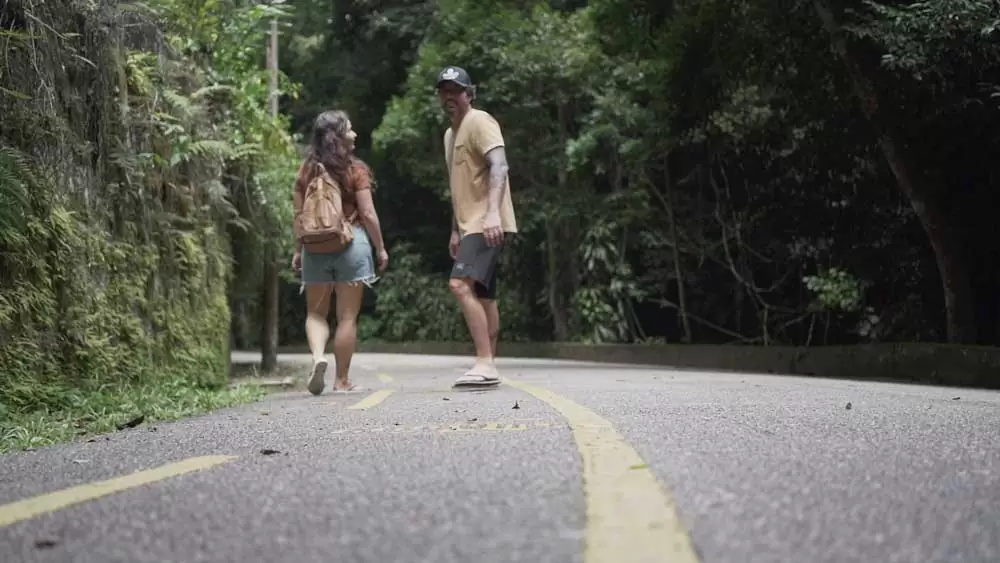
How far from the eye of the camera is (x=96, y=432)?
16.9 ft

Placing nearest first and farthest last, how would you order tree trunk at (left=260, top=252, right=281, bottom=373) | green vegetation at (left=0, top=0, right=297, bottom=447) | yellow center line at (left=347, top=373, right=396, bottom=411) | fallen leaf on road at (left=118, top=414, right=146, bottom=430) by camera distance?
fallen leaf on road at (left=118, top=414, right=146, bottom=430) → green vegetation at (left=0, top=0, right=297, bottom=447) → yellow center line at (left=347, top=373, right=396, bottom=411) → tree trunk at (left=260, top=252, right=281, bottom=373)

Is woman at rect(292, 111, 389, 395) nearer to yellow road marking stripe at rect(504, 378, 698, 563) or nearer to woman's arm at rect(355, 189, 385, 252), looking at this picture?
woman's arm at rect(355, 189, 385, 252)

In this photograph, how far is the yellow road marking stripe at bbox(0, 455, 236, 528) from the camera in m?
2.84

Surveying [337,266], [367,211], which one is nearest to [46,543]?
[337,266]

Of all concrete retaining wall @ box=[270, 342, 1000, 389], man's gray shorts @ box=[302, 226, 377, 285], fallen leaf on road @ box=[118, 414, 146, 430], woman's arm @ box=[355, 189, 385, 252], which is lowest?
fallen leaf on road @ box=[118, 414, 146, 430]

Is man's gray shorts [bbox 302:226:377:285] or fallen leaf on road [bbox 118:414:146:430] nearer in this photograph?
fallen leaf on road [bbox 118:414:146:430]

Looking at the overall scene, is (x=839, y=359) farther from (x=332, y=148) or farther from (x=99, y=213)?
(x=99, y=213)

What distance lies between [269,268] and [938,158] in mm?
8009

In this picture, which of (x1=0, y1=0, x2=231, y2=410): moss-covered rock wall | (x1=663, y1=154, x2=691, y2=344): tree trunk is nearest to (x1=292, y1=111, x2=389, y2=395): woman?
(x1=0, y1=0, x2=231, y2=410): moss-covered rock wall

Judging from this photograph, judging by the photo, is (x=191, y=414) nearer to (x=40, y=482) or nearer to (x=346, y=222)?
(x=346, y=222)

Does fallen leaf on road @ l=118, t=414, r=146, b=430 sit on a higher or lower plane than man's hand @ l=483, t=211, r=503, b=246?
lower

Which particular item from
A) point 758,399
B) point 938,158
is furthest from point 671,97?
point 758,399

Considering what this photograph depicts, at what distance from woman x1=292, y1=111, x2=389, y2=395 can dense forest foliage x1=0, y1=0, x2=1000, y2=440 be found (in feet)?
3.72

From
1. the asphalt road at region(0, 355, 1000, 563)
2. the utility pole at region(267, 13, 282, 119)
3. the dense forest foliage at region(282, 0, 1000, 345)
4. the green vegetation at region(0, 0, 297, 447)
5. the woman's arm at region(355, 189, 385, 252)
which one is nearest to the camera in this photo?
the asphalt road at region(0, 355, 1000, 563)
